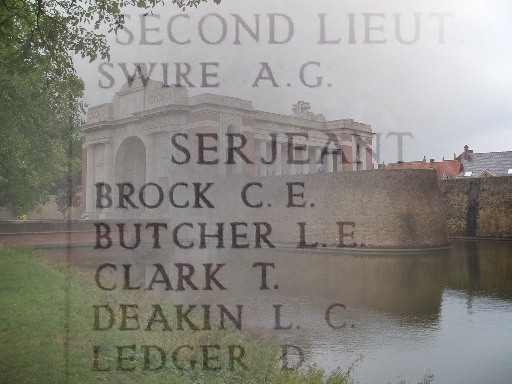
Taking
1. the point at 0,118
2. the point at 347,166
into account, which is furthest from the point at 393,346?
the point at 347,166

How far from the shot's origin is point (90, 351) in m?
6.41

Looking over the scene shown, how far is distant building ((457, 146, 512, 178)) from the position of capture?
138 feet

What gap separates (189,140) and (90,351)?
30498 mm

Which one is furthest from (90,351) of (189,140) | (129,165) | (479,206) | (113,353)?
(129,165)

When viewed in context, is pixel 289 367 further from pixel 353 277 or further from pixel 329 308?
pixel 353 277

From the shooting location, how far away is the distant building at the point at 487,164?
4194 cm

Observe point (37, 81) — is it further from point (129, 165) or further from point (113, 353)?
→ point (129, 165)

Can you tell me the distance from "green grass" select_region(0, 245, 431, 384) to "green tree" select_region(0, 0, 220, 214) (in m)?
3.17

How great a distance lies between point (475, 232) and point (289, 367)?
27051 millimetres

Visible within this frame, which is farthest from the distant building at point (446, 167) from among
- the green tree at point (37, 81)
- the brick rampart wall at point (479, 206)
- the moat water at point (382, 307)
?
the green tree at point (37, 81)

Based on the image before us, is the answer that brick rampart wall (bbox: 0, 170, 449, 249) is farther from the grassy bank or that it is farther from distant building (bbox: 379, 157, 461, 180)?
distant building (bbox: 379, 157, 461, 180)

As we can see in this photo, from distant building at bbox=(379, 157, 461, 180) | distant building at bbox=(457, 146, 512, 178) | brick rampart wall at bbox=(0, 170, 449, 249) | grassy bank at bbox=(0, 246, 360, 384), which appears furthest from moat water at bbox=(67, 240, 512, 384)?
distant building at bbox=(379, 157, 461, 180)

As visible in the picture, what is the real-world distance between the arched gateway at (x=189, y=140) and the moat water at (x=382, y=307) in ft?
41.7

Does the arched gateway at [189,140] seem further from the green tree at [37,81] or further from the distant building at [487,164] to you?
the green tree at [37,81]
